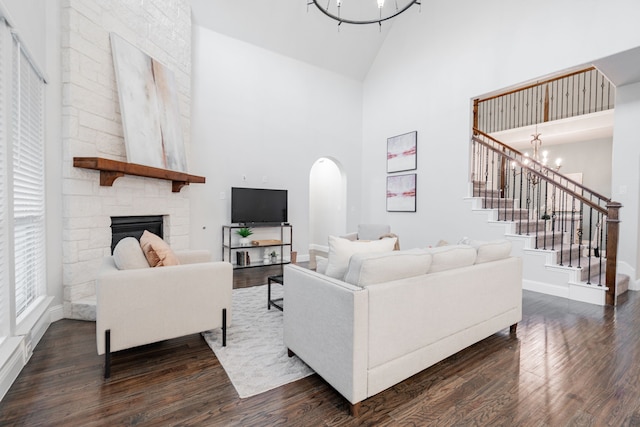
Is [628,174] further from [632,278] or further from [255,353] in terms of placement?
[255,353]

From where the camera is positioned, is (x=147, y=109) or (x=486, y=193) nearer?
(x=147, y=109)

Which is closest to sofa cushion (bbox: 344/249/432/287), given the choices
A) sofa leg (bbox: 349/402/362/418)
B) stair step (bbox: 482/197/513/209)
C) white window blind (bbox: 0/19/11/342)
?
sofa leg (bbox: 349/402/362/418)

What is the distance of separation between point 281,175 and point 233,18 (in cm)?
276

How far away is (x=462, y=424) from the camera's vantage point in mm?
1607

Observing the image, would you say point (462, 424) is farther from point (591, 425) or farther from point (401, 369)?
point (591, 425)

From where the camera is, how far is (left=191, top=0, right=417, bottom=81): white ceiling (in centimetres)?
509

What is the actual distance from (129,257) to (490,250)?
9.07 ft

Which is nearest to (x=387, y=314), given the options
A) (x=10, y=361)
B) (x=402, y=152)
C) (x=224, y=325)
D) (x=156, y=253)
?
(x=224, y=325)

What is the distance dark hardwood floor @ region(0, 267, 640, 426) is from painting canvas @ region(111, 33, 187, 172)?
2166 mm

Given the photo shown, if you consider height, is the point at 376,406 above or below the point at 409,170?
below

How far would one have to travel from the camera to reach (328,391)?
1893 millimetres

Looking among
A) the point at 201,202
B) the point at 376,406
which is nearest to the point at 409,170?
the point at 201,202

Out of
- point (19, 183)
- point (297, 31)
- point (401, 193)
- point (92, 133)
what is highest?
point (297, 31)

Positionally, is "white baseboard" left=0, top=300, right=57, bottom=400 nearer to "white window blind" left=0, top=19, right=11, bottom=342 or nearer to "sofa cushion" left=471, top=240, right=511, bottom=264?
"white window blind" left=0, top=19, right=11, bottom=342
